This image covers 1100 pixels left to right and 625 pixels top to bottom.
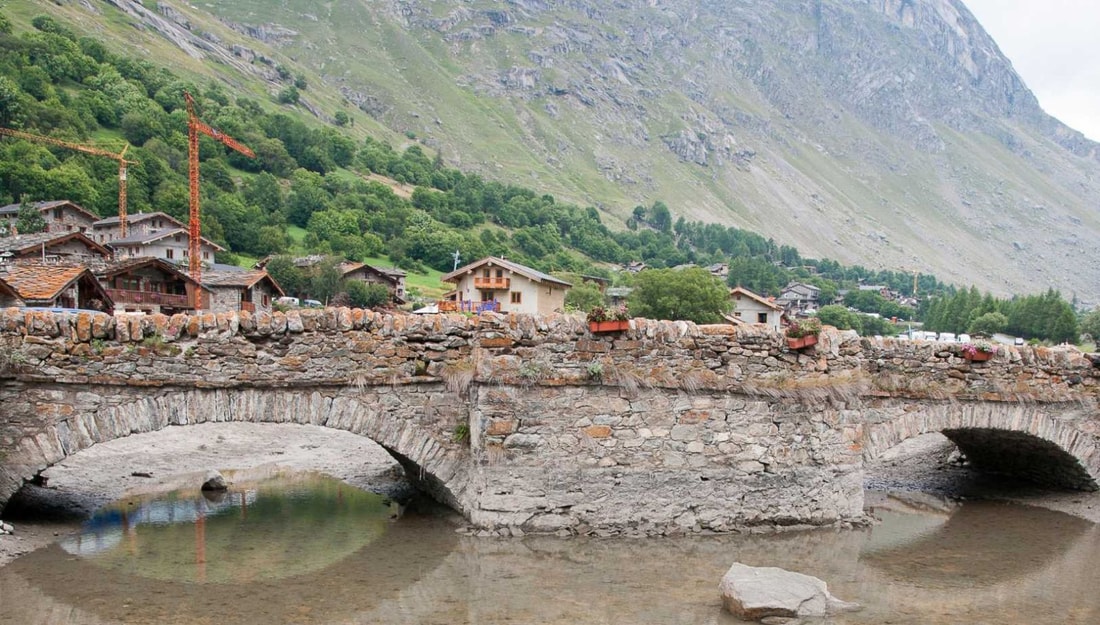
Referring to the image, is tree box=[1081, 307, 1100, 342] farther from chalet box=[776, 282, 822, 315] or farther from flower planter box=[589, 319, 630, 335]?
flower planter box=[589, 319, 630, 335]

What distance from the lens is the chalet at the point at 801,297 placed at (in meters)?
143

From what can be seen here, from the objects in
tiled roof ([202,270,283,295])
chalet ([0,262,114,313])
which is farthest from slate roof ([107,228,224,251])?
chalet ([0,262,114,313])

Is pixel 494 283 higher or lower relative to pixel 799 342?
higher

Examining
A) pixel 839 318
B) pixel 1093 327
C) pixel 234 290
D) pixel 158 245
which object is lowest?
pixel 1093 327

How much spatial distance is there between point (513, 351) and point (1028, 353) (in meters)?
9.46

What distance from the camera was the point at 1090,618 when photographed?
9.74 m

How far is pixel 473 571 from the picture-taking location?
10945 millimetres

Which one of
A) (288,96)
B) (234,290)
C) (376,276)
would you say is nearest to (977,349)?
(234,290)

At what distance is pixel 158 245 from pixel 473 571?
2803 inches

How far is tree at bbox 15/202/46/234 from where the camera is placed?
70.5m

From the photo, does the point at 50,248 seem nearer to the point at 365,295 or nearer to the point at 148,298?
the point at 148,298

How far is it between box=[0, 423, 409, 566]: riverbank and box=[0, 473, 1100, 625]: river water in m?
0.61

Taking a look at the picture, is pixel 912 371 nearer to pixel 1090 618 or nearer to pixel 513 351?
pixel 1090 618

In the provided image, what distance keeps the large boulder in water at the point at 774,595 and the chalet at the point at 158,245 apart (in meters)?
66.6
